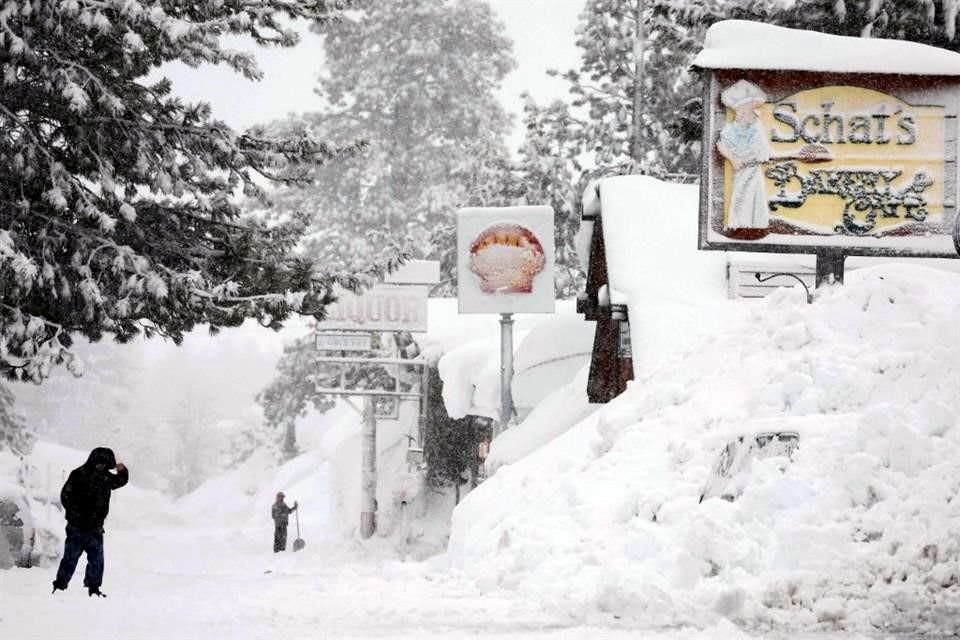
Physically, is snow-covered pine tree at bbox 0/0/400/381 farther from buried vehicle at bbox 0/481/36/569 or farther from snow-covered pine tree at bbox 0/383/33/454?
snow-covered pine tree at bbox 0/383/33/454

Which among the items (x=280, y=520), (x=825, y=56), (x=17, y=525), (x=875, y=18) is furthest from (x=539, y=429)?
(x=280, y=520)

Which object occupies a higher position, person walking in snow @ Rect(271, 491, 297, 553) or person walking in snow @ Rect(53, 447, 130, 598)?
person walking in snow @ Rect(53, 447, 130, 598)

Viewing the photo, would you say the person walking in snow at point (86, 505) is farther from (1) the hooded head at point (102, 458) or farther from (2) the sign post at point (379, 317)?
(2) the sign post at point (379, 317)

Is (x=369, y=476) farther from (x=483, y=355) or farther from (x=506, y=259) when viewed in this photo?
(x=506, y=259)

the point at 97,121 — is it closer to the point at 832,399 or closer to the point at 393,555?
the point at 832,399

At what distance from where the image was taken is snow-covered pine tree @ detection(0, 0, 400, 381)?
13.9 metres

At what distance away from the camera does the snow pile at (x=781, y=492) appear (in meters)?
7.64

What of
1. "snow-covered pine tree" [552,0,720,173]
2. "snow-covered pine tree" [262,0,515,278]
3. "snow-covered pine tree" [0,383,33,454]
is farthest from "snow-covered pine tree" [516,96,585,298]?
"snow-covered pine tree" [0,383,33,454]

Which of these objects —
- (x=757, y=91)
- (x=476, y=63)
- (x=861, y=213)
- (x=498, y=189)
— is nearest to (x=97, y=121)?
(x=757, y=91)

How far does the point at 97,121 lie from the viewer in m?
14.6

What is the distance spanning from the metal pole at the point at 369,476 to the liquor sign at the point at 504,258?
8.60 metres

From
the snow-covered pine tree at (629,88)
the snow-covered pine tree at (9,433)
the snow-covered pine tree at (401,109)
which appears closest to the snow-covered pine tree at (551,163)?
the snow-covered pine tree at (629,88)

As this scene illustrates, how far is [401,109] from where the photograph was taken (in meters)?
47.0

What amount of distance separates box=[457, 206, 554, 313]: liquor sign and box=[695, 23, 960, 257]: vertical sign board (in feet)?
33.2
